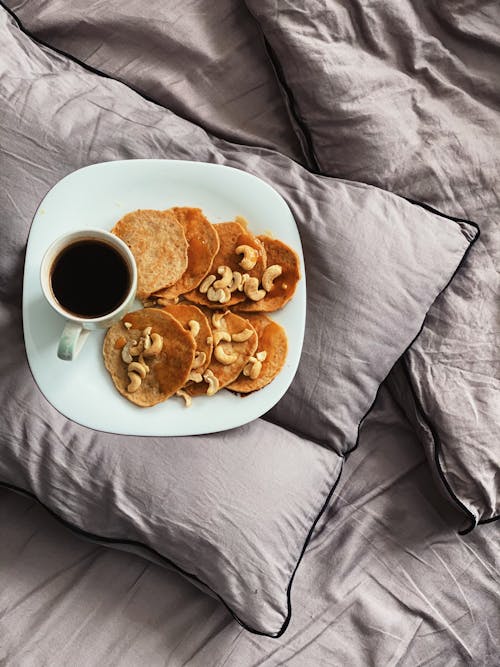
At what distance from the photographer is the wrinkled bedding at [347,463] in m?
0.89

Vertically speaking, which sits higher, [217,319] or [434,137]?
[434,137]

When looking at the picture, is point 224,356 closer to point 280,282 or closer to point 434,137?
point 280,282

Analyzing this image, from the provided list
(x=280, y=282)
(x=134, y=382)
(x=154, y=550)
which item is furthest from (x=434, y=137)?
(x=154, y=550)

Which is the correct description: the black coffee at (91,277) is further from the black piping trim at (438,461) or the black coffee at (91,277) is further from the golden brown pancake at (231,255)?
the black piping trim at (438,461)

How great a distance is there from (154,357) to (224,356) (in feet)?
0.26

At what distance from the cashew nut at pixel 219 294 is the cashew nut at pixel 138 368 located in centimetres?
11

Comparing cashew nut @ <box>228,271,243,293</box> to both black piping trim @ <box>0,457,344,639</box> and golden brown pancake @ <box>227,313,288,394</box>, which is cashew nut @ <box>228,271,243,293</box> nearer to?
golden brown pancake @ <box>227,313,288,394</box>

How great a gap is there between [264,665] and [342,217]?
0.56m

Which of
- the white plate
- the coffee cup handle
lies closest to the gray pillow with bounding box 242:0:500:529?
the white plate

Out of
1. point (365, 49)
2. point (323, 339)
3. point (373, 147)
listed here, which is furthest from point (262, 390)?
point (365, 49)

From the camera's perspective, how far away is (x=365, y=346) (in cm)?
88

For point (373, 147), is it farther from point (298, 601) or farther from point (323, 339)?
point (298, 601)

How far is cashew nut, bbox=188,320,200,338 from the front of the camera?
2.70 feet

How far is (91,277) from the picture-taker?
791mm
